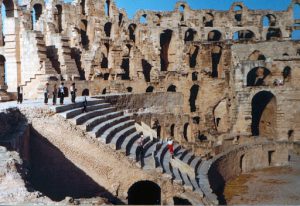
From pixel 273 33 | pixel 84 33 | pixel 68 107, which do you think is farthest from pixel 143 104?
pixel 273 33

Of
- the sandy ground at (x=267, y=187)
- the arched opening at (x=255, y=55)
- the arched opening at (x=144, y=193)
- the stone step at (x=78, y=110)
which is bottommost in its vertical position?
the sandy ground at (x=267, y=187)

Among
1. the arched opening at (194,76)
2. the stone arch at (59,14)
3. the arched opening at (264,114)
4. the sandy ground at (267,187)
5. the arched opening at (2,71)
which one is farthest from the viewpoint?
the stone arch at (59,14)

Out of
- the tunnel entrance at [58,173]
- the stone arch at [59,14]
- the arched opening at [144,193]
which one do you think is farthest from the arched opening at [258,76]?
the tunnel entrance at [58,173]

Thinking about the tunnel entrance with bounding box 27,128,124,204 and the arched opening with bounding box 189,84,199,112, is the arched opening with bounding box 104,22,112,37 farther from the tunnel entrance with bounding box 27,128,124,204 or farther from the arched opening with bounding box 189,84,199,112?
the tunnel entrance with bounding box 27,128,124,204

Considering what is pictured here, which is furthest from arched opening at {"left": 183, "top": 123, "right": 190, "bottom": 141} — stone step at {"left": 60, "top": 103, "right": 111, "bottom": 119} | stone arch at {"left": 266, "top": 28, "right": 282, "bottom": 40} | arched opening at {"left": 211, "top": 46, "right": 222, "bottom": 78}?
stone arch at {"left": 266, "top": 28, "right": 282, "bottom": 40}

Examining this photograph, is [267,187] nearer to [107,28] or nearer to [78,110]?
Answer: [78,110]

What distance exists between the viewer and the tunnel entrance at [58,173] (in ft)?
47.4

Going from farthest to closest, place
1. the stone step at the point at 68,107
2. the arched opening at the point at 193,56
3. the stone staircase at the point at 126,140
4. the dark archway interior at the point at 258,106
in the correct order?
the arched opening at the point at 193,56, the dark archway interior at the point at 258,106, the stone staircase at the point at 126,140, the stone step at the point at 68,107

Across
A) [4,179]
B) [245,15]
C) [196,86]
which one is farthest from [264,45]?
[4,179]

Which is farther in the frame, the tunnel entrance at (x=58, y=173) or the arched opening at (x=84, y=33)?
the arched opening at (x=84, y=33)

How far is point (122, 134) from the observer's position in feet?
A: 59.7

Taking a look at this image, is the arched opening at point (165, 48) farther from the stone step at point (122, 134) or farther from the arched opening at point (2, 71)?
the stone step at point (122, 134)

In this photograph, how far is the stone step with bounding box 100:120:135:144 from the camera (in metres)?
15.8

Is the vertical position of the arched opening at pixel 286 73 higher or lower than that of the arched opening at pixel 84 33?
lower
